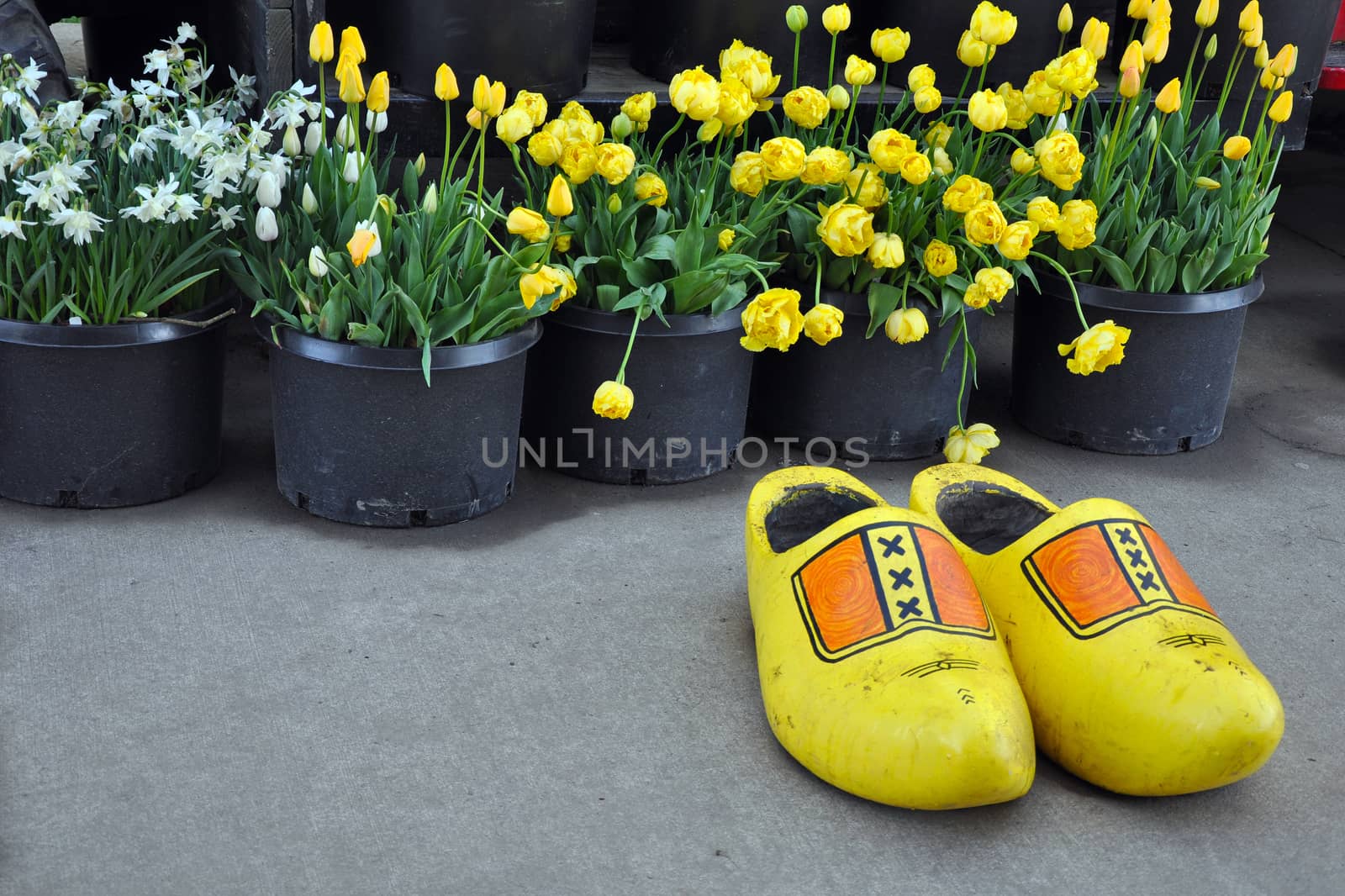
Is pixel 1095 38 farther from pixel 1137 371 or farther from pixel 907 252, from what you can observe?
pixel 1137 371

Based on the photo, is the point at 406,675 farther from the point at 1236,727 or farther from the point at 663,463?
the point at 1236,727

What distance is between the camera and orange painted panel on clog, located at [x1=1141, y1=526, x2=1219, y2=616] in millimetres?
1616

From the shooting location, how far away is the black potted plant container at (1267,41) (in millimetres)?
2730

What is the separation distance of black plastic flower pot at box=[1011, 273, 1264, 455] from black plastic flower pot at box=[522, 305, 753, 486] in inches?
22.5

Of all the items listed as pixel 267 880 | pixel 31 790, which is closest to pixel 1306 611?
pixel 267 880

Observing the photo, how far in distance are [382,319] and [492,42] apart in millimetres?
603

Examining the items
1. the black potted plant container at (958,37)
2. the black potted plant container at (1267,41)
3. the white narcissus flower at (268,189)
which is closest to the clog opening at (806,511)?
→ the white narcissus flower at (268,189)

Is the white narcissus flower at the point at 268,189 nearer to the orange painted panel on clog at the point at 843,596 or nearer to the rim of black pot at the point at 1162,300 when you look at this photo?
the orange painted panel on clog at the point at 843,596

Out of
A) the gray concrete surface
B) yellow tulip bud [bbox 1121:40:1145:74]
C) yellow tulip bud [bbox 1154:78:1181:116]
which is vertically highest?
yellow tulip bud [bbox 1121:40:1145:74]

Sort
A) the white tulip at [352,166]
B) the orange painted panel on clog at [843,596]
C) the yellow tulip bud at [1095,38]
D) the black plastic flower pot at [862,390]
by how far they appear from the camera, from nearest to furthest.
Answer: the orange painted panel on clog at [843,596]
the white tulip at [352,166]
the yellow tulip bud at [1095,38]
the black plastic flower pot at [862,390]

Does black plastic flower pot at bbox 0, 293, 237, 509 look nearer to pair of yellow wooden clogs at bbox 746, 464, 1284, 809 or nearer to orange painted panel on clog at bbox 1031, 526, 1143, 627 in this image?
pair of yellow wooden clogs at bbox 746, 464, 1284, 809

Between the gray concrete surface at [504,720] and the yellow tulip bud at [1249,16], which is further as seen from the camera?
the yellow tulip bud at [1249,16]

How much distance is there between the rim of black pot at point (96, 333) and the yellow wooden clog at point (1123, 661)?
45.3 inches

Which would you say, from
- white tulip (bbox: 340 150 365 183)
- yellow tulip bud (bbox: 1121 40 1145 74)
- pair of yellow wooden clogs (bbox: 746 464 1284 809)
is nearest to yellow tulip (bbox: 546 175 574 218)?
white tulip (bbox: 340 150 365 183)
